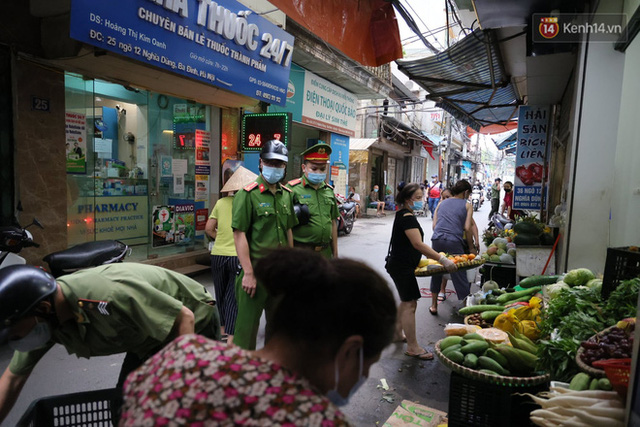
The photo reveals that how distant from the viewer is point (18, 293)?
153 centimetres

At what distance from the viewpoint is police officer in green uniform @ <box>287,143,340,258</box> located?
4113mm

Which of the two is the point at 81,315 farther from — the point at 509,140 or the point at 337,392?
the point at 509,140

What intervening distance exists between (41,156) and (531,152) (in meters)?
8.07

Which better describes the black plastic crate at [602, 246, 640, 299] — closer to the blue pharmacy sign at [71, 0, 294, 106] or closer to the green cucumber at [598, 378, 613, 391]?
the green cucumber at [598, 378, 613, 391]

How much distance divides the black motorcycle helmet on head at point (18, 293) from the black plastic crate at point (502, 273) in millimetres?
5401

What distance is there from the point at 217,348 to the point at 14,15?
5.85 meters

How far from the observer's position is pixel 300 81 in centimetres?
1065

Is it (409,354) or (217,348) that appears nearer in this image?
(217,348)

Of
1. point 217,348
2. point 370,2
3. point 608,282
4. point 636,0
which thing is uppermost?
point 370,2

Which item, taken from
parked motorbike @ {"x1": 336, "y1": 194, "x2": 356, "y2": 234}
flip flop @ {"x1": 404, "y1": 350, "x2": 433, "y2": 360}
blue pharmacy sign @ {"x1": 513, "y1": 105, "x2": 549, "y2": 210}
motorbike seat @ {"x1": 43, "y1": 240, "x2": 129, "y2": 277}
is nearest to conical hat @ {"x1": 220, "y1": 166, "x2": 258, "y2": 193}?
motorbike seat @ {"x1": 43, "y1": 240, "x2": 129, "y2": 277}

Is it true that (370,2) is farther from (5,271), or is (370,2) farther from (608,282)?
(5,271)

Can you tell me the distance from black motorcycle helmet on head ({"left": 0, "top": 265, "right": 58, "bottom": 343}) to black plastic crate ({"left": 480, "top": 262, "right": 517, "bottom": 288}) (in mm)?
5401

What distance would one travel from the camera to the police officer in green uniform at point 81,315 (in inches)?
61.8

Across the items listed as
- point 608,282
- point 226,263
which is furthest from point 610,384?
point 226,263
